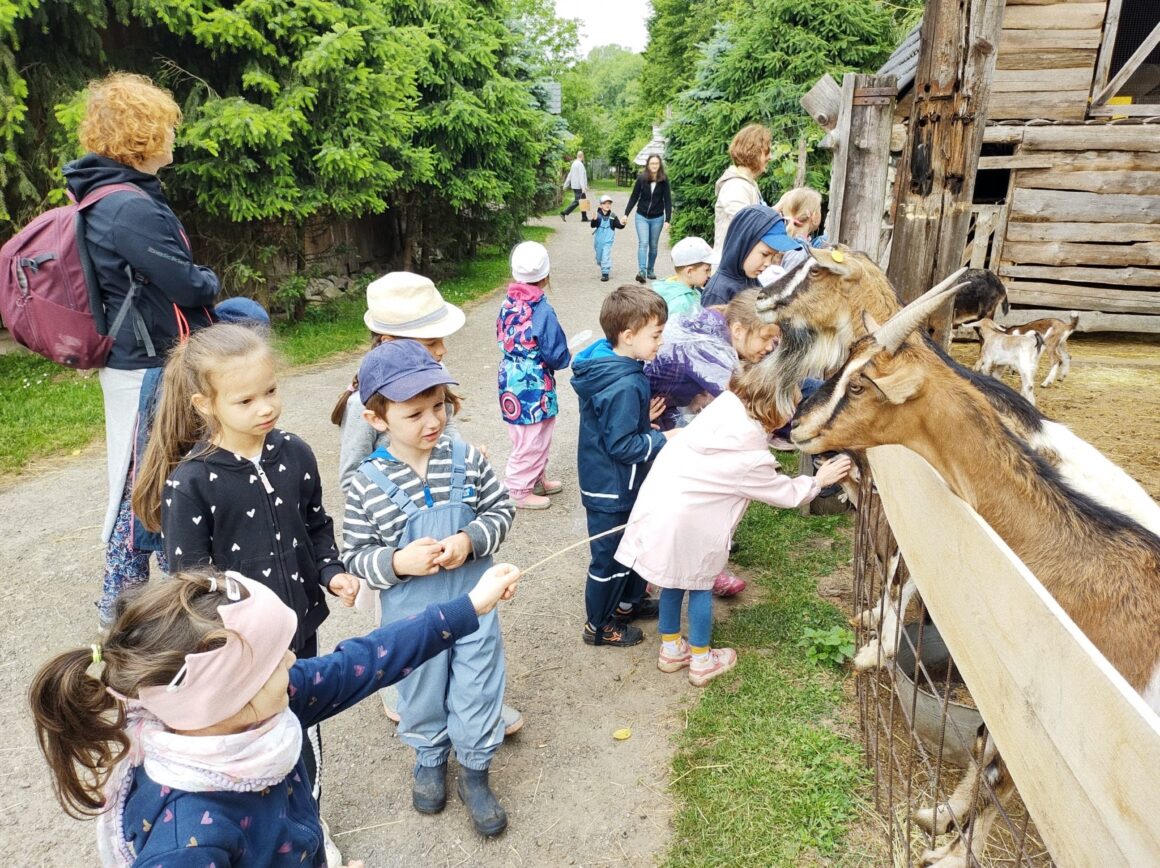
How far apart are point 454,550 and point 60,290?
1.90m

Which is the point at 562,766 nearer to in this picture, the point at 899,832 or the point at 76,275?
the point at 899,832

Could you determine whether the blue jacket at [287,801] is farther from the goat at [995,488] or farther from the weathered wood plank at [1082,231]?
the weathered wood plank at [1082,231]

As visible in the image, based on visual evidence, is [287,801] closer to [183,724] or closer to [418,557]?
[183,724]

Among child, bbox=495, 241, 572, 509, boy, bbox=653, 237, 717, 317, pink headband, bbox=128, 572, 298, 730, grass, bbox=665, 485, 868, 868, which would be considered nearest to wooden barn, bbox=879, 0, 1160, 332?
boy, bbox=653, 237, 717, 317

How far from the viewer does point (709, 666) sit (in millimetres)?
3748

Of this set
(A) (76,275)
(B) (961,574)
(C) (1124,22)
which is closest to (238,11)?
(A) (76,275)

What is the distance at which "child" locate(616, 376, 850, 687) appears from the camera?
338 cm

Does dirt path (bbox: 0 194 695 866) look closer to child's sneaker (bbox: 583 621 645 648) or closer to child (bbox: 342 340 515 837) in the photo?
child's sneaker (bbox: 583 621 645 648)

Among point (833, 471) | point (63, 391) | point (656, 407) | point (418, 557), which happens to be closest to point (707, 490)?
point (833, 471)

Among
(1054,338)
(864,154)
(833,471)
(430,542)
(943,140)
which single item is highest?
(943,140)

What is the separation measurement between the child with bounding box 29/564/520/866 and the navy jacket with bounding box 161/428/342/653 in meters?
0.85

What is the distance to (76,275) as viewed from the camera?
10.3 feet

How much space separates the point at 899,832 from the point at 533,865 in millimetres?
1249

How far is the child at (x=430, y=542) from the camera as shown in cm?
266
